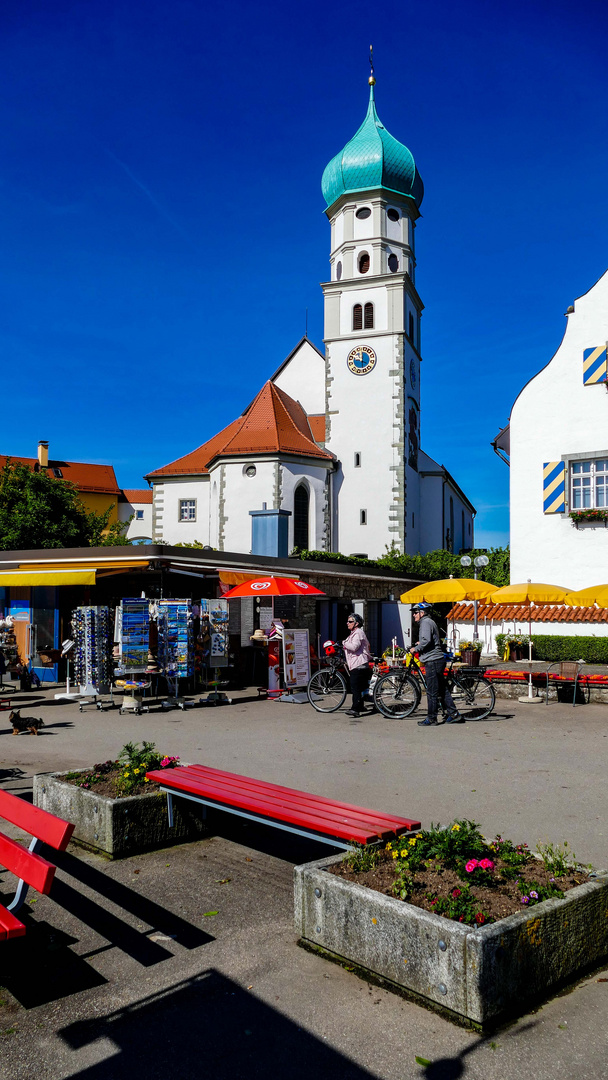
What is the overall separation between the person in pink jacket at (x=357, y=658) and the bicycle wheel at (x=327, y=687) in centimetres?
99

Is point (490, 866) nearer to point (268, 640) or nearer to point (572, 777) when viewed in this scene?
point (572, 777)

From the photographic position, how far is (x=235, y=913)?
4496 millimetres

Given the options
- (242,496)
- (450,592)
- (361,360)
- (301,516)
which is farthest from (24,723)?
(361,360)

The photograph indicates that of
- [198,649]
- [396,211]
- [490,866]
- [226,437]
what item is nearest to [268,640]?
[198,649]

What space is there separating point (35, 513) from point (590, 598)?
114 ft

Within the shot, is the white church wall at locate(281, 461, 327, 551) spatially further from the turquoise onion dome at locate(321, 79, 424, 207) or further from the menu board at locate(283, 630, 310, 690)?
the menu board at locate(283, 630, 310, 690)

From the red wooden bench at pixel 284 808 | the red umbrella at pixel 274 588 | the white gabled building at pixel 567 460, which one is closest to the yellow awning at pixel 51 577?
the red umbrella at pixel 274 588

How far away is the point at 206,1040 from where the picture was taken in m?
3.22

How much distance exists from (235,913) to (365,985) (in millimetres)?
1070

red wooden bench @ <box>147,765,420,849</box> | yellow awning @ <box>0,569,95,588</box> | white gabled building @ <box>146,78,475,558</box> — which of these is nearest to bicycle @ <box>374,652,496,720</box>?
yellow awning @ <box>0,569,95,588</box>

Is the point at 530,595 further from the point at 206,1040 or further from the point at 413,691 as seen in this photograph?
the point at 206,1040

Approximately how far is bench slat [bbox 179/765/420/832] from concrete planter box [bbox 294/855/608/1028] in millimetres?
626

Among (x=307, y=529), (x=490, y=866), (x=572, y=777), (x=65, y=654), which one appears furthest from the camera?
(x=307, y=529)

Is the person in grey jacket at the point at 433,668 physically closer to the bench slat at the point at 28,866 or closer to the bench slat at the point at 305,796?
the bench slat at the point at 305,796
